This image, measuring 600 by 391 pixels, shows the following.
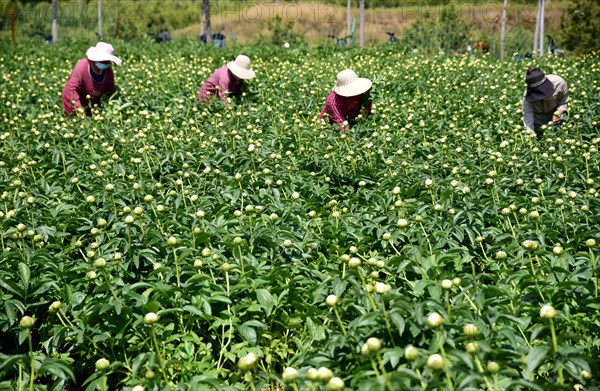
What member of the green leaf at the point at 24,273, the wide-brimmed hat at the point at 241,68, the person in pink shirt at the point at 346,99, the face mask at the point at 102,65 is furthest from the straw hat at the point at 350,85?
the green leaf at the point at 24,273

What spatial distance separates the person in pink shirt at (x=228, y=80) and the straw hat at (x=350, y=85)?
1.49 metres

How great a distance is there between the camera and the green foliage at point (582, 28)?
45.3ft

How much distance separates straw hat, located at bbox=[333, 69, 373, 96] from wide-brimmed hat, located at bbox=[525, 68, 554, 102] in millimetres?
1599

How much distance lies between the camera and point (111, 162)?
4438mm

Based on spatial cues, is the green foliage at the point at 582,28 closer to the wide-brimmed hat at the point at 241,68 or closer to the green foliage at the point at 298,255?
the green foliage at the point at 298,255

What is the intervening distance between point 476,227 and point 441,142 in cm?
146

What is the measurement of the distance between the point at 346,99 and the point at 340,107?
0.10m

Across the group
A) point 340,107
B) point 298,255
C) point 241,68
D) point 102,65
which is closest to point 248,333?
point 298,255

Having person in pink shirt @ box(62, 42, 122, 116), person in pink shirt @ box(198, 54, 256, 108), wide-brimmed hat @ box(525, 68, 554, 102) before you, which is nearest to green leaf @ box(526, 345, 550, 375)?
wide-brimmed hat @ box(525, 68, 554, 102)

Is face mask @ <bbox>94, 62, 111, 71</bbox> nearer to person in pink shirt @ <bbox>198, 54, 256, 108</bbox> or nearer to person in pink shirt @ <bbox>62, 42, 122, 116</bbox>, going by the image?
person in pink shirt @ <bbox>62, 42, 122, 116</bbox>

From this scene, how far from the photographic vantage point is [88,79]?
21.9 feet

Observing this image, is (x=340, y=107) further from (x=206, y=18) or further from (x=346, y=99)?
(x=206, y=18)

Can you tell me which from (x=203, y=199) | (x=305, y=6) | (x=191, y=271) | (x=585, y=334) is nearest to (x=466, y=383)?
(x=585, y=334)

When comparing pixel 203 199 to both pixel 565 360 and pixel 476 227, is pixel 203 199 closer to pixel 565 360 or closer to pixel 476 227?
pixel 476 227
